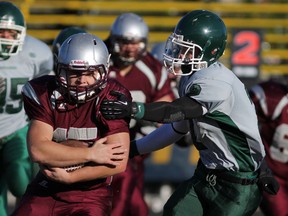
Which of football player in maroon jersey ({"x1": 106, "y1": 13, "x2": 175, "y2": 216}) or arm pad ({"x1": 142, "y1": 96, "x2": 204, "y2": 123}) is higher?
arm pad ({"x1": 142, "y1": 96, "x2": 204, "y2": 123})

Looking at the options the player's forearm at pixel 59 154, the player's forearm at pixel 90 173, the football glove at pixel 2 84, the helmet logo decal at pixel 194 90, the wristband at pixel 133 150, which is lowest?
the football glove at pixel 2 84

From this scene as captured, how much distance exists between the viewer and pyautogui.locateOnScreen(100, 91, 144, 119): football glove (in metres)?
4.34

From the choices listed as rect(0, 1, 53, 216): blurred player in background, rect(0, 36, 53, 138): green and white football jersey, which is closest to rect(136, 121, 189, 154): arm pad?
rect(0, 1, 53, 216): blurred player in background

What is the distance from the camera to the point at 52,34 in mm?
11156

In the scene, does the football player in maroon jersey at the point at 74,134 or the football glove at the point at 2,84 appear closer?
the football player in maroon jersey at the point at 74,134

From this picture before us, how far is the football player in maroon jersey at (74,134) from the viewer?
445cm

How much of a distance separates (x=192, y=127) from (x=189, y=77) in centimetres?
30

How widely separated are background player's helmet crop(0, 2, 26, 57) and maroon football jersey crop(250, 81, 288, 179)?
5.70 ft

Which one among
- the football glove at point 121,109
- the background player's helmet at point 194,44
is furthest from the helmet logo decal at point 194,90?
the football glove at point 121,109

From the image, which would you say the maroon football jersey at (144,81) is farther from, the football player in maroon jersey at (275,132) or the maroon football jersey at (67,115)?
the maroon football jersey at (67,115)

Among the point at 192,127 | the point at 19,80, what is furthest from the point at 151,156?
the point at 192,127

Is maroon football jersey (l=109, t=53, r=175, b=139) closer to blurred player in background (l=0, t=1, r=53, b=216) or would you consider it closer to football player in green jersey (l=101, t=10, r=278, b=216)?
Answer: blurred player in background (l=0, t=1, r=53, b=216)

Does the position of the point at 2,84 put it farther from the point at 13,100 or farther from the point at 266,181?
the point at 266,181

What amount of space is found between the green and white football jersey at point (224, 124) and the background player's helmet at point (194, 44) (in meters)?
0.07
